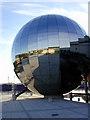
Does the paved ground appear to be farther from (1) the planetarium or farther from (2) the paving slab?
(1) the planetarium

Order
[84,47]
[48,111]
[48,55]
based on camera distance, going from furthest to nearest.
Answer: [48,55]
[84,47]
[48,111]

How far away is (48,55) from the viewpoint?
1655cm

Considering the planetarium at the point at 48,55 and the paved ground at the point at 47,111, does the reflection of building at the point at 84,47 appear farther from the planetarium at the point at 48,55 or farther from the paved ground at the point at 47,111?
the paved ground at the point at 47,111

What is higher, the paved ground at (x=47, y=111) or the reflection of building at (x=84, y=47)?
the reflection of building at (x=84, y=47)

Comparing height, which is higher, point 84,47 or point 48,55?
point 84,47

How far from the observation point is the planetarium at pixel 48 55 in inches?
651

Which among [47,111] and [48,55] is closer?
[47,111]

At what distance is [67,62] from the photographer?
661 inches

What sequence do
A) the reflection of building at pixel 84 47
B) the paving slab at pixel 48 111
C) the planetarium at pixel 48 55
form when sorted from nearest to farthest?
the paving slab at pixel 48 111 < the reflection of building at pixel 84 47 < the planetarium at pixel 48 55

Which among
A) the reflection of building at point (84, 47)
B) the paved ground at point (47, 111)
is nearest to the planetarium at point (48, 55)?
the reflection of building at point (84, 47)

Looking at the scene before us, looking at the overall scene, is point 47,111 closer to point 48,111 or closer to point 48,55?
point 48,111

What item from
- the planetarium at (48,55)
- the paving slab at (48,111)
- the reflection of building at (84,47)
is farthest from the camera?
the planetarium at (48,55)

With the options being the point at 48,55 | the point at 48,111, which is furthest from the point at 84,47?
the point at 48,111

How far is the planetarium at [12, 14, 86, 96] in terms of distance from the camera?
1655 centimetres
